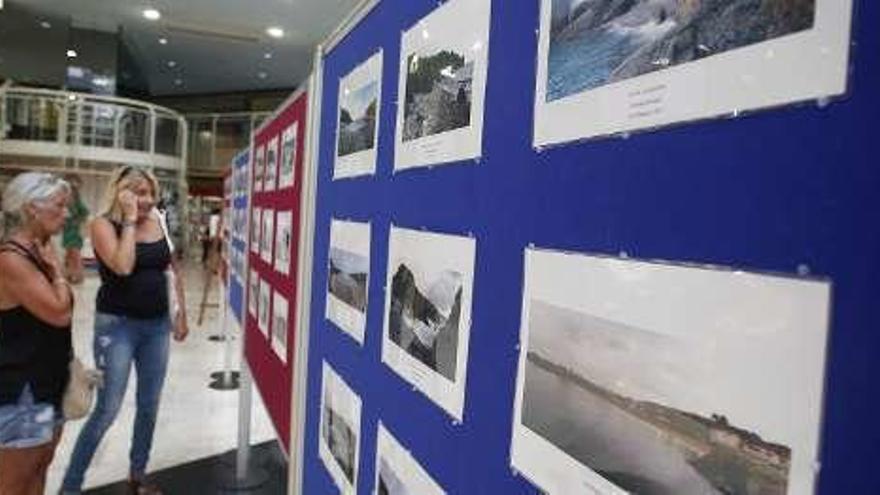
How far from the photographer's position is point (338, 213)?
1694mm

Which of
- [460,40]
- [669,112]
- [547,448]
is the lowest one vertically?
[547,448]

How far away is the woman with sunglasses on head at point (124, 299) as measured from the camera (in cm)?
314

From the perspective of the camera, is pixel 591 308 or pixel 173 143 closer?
pixel 591 308

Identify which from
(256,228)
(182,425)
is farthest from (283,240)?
(182,425)

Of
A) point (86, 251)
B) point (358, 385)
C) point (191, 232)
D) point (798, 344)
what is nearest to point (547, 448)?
point (798, 344)

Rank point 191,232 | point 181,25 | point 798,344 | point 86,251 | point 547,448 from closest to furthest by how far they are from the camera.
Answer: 1. point 798,344
2. point 547,448
3. point 86,251
4. point 181,25
5. point 191,232

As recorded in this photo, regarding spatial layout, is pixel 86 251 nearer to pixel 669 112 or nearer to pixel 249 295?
pixel 249 295

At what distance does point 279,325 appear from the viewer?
2.56 m

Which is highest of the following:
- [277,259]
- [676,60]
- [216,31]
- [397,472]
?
[216,31]

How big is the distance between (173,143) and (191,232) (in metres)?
5.86

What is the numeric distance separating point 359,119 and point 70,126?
15560mm

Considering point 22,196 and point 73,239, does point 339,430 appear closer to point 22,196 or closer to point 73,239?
point 22,196

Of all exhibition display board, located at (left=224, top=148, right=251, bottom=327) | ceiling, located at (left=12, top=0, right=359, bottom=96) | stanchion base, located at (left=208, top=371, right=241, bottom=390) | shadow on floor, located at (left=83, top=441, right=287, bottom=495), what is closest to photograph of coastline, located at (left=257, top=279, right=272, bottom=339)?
exhibition display board, located at (left=224, top=148, right=251, bottom=327)

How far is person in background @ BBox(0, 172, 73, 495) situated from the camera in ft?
7.81
